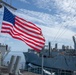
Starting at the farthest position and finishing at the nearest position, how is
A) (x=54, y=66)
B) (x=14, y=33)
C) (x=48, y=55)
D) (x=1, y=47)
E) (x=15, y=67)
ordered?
(x=48, y=55) → (x=54, y=66) → (x=1, y=47) → (x=14, y=33) → (x=15, y=67)

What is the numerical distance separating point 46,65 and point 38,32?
46.1 metres

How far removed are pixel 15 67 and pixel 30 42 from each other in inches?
124

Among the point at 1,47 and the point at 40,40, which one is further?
the point at 1,47

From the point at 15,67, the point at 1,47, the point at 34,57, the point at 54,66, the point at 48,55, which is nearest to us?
the point at 15,67

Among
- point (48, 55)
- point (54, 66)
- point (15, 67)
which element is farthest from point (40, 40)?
point (48, 55)

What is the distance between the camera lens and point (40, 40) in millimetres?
14141

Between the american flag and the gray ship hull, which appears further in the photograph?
the gray ship hull

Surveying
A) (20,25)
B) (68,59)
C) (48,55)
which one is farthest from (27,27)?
(48,55)

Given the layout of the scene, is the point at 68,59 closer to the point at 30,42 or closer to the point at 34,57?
the point at 34,57

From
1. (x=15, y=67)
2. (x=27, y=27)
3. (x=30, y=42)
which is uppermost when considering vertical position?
(x=27, y=27)

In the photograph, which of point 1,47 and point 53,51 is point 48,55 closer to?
point 53,51

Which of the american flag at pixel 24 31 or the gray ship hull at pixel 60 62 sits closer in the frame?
the american flag at pixel 24 31

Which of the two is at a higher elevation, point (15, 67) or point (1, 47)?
point (1, 47)

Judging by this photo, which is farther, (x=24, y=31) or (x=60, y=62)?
(x=60, y=62)
